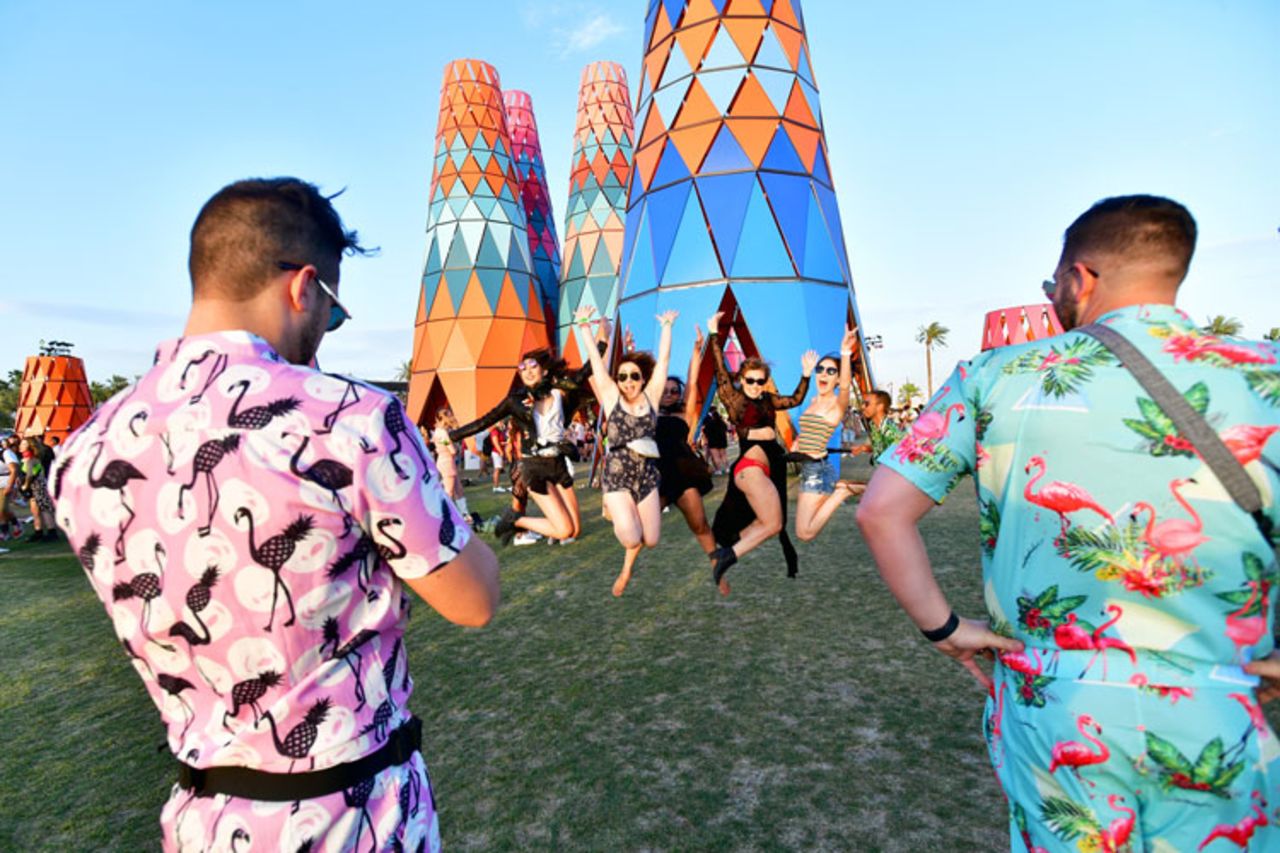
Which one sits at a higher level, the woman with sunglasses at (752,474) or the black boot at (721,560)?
the woman with sunglasses at (752,474)

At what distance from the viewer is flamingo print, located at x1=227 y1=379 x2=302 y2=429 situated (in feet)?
3.59

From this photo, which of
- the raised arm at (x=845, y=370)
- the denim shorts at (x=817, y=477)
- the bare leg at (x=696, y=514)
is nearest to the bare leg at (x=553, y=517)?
the bare leg at (x=696, y=514)

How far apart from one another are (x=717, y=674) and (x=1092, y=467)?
3.33 meters

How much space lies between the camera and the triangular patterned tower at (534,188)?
2647 centimetres

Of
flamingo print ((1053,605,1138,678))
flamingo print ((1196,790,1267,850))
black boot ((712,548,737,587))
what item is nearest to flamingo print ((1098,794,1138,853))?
flamingo print ((1196,790,1267,850))

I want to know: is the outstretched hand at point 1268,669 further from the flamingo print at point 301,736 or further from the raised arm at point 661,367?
the raised arm at point 661,367

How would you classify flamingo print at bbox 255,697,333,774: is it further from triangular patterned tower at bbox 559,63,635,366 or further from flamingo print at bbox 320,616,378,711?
triangular patterned tower at bbox 559,63,635,366

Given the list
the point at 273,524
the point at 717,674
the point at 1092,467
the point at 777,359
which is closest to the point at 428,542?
the point at 273,524

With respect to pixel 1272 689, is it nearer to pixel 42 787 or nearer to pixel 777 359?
pixel 42 787

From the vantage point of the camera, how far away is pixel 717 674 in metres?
4.23

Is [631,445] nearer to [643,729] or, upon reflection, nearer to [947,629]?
[643,729]

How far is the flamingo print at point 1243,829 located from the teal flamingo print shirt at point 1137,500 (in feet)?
0.78

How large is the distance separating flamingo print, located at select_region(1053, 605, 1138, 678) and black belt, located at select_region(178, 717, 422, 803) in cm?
138

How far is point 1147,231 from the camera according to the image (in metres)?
1.43
